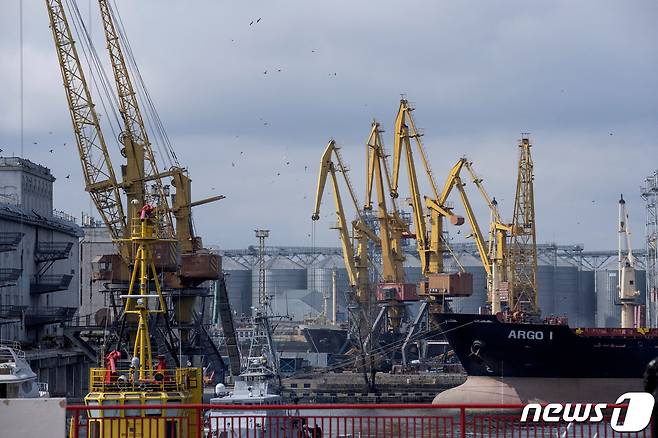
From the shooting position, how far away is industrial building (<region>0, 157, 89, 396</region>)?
261 feet

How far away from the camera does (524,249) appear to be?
111m

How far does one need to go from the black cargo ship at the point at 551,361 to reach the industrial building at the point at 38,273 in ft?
81.1

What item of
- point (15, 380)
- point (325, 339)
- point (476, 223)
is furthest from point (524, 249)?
point (15, 380)

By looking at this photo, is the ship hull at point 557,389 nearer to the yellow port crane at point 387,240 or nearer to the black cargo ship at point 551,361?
the black cargo ship at point 551,361

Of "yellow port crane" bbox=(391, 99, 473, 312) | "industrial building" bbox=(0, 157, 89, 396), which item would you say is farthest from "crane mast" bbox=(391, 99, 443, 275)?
"industrial building" bbox=(0, 157, 89, 396)

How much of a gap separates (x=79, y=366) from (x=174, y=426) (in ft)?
196

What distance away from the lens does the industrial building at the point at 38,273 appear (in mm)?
79500

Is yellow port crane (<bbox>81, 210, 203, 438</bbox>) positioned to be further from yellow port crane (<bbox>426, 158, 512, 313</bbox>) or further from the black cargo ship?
yellow port crane (<bbox>426, 158, 512, 313</bbox>)

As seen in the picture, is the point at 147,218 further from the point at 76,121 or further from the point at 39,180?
the point at 39,180

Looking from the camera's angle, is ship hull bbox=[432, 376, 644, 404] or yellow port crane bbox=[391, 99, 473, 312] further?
yellow port crane bbox=[391, 99, 473, 312]

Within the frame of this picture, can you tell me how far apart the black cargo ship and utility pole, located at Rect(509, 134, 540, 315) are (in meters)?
36.2

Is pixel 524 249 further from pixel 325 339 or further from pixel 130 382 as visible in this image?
pixel 130 382

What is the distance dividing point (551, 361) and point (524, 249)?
4114cm

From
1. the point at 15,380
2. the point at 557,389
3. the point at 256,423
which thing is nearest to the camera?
the point at 256,423
